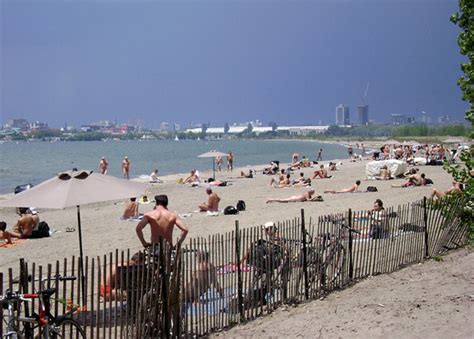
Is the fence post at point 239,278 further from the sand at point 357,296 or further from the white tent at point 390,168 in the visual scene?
the white tent at point 390,168

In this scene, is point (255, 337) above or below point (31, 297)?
below

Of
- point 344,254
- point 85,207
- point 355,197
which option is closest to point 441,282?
point 344,254

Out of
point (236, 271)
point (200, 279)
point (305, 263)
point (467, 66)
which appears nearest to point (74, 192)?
point (200, 279)

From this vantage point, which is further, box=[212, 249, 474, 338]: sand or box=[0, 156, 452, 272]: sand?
box=[0, 156, 452, 272]: sand

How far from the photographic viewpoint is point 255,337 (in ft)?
23.2

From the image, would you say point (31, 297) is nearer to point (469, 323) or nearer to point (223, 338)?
point (223, 338)

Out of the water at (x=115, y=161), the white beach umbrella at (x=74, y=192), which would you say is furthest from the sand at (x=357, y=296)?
the water at (x=115, y=161)

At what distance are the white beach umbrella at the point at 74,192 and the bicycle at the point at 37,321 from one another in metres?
2.21

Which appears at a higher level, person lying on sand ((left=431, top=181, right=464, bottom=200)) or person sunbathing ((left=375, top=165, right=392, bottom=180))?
person lying on sand ((left=431, top=181, right=464, bottom=200))

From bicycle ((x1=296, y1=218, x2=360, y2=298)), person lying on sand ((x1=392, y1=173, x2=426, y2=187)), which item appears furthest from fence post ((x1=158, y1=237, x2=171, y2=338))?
person lying on sand ((x1=392, y1=173, x2=426, y2=187))

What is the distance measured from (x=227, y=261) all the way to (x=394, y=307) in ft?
7.50

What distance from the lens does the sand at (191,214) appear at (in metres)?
13.9

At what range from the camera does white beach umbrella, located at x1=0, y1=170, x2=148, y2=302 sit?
316 inches

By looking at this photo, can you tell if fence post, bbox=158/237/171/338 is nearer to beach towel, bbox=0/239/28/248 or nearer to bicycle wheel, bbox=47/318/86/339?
bicycle wheel, bbox=47/318/86/339
